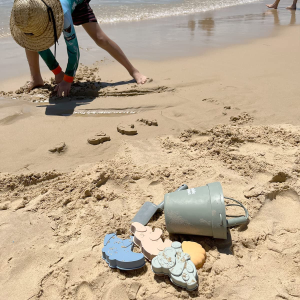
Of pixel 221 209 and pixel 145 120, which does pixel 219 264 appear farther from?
pixel 145 120

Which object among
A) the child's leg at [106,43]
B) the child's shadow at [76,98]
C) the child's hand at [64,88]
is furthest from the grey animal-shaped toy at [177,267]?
the child's leg at [106,43]

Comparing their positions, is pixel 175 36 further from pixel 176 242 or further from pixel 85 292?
pixel 85 292

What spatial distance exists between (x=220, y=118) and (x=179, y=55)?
2.05 m

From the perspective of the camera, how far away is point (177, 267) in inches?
55.1

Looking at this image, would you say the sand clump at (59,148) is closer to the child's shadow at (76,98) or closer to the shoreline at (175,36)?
the child's shadow at (76,98)

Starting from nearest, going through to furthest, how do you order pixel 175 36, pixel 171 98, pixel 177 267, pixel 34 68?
pixel 177 267 → pixel 171 98 → pixel 34 68 → pixel 175 36

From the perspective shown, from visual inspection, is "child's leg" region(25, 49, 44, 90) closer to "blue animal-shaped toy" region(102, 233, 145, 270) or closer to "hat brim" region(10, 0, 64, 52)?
"hat brim" region(10, 0, 64, 52)

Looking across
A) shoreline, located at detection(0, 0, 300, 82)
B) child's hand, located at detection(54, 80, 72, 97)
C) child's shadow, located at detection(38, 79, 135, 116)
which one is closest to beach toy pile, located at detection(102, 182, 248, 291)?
child's shadow, located at detection(38, 79, 135, 116)

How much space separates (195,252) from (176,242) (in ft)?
0.33

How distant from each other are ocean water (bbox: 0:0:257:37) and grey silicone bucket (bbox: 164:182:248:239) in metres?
6.19

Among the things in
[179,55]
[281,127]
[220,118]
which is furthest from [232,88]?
[179,55]

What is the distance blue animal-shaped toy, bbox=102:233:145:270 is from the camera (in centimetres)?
145

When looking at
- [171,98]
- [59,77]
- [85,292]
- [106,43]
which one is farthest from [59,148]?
[106,43]

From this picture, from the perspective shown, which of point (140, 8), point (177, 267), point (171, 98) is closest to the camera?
point (177, 267)
